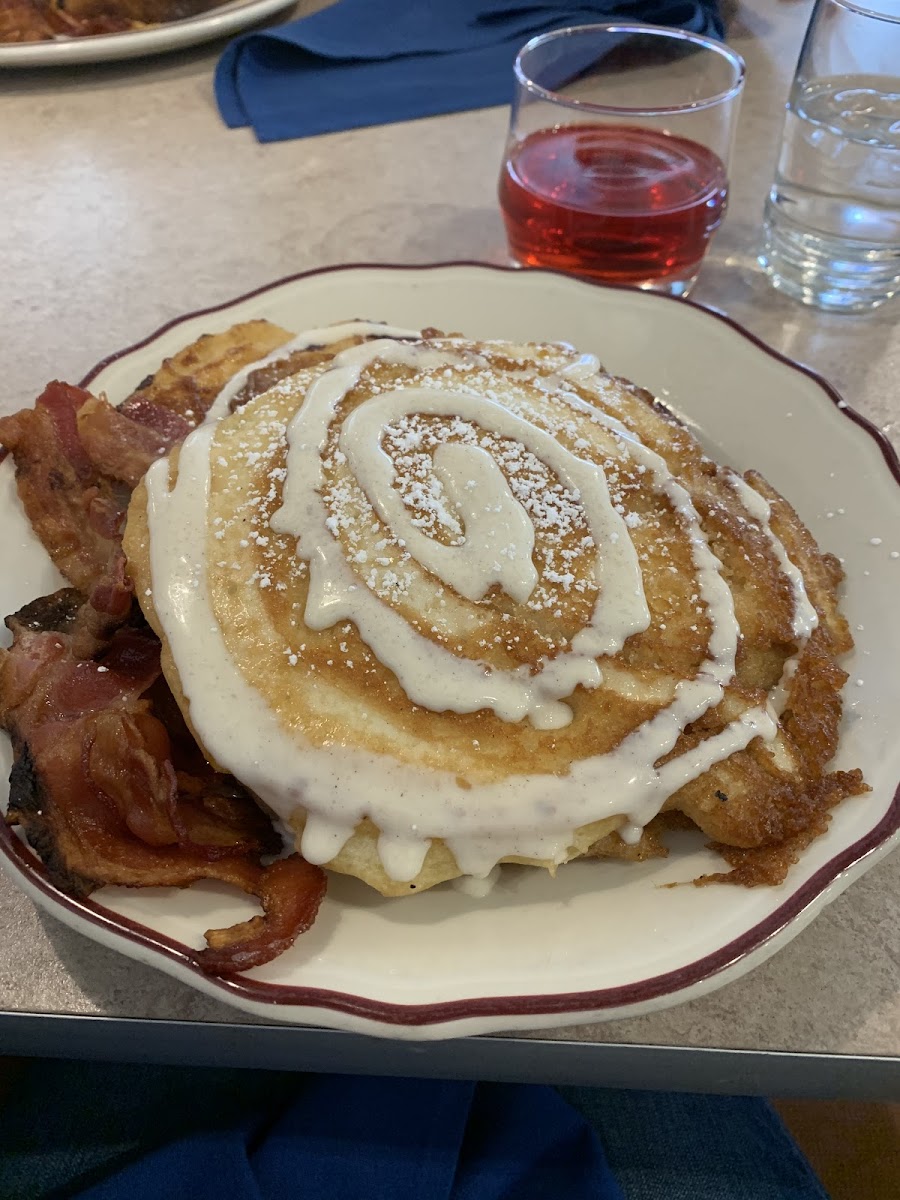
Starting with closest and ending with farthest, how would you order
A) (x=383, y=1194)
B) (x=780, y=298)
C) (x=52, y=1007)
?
(x=52, y=1007)
(x=383, y=1194)
(x=780, y=298)

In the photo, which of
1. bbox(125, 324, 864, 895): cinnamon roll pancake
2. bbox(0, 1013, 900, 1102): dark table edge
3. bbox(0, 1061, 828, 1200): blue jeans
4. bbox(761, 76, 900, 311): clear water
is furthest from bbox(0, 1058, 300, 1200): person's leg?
bbox(761, 76, 900, 311): clear water

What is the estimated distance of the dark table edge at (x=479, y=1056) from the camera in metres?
0.91

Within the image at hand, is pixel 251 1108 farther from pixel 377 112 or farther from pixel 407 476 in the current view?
pixel 377 112

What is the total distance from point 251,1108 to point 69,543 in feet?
2.44

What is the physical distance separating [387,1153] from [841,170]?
1.73 meters

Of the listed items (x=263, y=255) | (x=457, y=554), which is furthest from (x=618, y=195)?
(x=457, y=554)

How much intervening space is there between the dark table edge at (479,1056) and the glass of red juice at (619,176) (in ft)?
3.87

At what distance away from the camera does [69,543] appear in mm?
1079

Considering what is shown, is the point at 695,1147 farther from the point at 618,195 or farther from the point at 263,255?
the point at 263,255

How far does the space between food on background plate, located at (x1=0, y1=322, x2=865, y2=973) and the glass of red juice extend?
0.59m

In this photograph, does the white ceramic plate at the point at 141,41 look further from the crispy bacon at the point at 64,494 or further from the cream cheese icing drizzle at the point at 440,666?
the cream cheese icing drizzle at the point at 440,666

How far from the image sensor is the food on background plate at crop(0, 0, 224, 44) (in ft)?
7.52

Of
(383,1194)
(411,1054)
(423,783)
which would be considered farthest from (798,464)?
(383,1194)

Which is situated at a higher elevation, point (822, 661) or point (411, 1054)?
point (822, 661)
